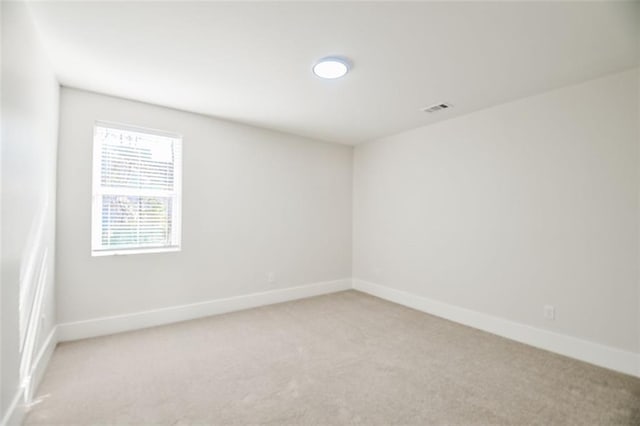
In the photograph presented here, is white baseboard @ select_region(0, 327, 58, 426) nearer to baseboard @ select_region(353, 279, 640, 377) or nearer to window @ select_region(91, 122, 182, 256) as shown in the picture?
window @ select_region(91, 122, 182, 256)

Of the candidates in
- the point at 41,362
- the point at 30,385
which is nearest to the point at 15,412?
the point at 30,385

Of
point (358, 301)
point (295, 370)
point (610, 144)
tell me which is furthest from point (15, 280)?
point (610, 144)

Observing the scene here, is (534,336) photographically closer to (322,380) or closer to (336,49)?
(322,380)

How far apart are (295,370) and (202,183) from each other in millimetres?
2389

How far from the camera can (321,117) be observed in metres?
3.57

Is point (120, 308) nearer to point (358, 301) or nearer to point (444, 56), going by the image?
point (358, 301)

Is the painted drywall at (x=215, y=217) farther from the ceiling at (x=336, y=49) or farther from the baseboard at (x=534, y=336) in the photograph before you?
the baseboard at (x=534, y=336)

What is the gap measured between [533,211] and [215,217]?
3531 mm

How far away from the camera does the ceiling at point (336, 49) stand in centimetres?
174

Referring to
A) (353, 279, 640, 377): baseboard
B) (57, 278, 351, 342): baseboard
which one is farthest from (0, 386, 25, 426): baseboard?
(353, 279, 640, 377): baseboard

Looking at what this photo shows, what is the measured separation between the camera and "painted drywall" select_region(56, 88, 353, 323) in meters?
2.82

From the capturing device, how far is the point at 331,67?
7.73 ft

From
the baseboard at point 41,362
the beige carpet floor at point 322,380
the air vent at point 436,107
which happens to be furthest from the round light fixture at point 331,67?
the baseboard at point 41,362

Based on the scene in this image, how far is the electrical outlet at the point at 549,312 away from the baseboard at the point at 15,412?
3977mm
